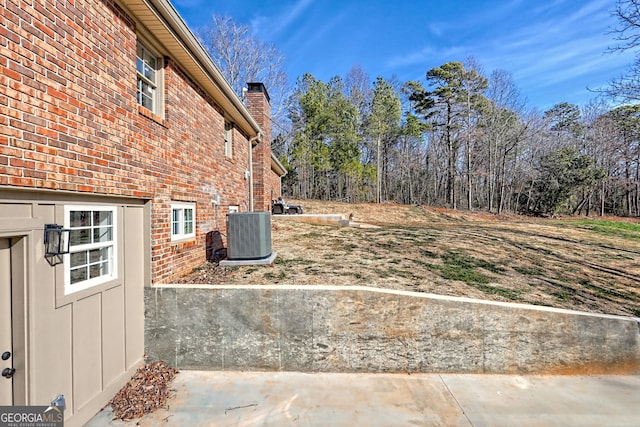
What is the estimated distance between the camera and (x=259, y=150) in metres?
11.0

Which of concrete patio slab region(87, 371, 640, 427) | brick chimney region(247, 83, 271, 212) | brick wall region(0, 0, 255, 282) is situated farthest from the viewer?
brick chimney region(247, 83, 271, 212)

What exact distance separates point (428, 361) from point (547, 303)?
7.92 ft

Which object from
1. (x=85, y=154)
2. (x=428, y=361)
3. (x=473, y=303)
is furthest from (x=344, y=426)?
(x=85, y=154)

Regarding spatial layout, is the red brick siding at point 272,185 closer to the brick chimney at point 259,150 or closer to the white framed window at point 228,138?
the brick chimney at point 259,150

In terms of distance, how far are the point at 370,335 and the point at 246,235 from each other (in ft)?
10.0

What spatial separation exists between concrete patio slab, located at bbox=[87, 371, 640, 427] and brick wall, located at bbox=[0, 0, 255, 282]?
180 centimetres

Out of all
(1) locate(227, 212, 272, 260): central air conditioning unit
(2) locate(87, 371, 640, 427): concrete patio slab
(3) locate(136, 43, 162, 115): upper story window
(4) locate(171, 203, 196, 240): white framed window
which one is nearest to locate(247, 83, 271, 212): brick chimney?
(1) locate(227, 212, 272, 260): central air conditioning unit

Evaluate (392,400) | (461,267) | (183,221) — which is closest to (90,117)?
(183,221)

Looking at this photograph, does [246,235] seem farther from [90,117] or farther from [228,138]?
[228,138]

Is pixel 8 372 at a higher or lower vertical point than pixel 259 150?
lower

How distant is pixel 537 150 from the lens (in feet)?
95.9

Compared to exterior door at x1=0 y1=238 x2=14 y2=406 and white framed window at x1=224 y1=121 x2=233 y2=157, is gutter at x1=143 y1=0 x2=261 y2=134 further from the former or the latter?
exterior door at x1=0 y1=238 x2=14 y2=406

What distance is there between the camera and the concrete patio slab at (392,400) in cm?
311

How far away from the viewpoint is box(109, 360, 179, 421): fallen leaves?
10.5 ft
